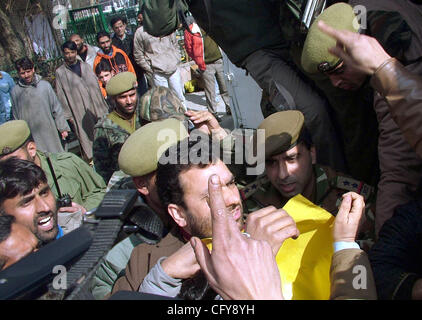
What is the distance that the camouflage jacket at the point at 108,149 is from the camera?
3.54 m

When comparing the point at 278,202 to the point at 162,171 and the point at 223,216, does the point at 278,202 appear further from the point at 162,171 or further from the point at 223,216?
the point at 223,216

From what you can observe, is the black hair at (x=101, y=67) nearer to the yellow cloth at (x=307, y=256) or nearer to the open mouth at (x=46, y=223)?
the open mouth at (x=46, y=223)

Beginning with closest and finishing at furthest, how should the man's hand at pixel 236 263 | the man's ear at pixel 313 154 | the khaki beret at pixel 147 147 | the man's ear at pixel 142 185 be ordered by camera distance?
the man's hand at pixel 236 263
the khaki beret at pixel 147 147
the man's ear at pixel 142 185
the man's ear at pixel 313 154

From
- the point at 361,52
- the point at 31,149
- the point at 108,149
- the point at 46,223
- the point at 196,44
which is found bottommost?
the point at 108,149

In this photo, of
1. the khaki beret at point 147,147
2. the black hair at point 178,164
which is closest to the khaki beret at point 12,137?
the khaki beret at point 147,147

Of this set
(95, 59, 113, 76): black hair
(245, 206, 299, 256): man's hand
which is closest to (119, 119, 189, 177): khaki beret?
(245, 206, 299, 256): man's hand

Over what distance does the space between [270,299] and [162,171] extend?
1129mm

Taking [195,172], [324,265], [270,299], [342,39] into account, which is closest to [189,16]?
[195,172]

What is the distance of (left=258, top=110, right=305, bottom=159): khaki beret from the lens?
225 cm

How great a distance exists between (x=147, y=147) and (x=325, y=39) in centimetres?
106

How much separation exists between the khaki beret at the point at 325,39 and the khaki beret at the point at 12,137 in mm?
2427

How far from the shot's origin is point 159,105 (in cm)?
330

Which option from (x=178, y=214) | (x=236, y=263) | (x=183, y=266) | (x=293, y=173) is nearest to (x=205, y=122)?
(x=293, y=173)

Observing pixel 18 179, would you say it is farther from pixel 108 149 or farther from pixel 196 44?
pixel 196 44
